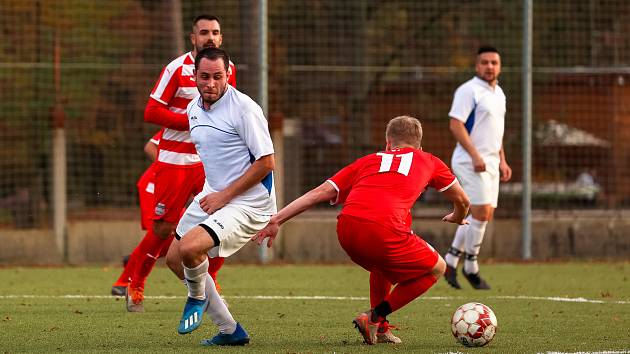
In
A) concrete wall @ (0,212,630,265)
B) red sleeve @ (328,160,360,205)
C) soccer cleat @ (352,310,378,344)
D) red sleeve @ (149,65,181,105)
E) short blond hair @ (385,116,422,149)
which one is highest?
red sleeve @ (149,65,181,105)

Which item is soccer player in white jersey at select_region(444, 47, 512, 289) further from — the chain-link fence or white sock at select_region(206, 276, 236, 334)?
white sock at select_region(206, 276, 236, 334)

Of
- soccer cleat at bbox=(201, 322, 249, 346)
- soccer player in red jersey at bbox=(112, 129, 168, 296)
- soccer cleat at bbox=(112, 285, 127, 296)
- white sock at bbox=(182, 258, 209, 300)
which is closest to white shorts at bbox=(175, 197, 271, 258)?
white sock at bbox=(182, 258, 209, 300)

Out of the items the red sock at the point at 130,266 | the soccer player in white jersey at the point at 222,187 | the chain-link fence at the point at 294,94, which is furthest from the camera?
the chain-link fence at the point at 294,94

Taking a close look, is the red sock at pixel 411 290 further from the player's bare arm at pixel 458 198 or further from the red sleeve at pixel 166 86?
the red sleeve at pixel 166 86

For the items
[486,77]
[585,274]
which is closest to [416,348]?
[486,77]

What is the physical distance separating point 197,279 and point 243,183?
61 centimetres

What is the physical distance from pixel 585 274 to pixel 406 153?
6.73 m

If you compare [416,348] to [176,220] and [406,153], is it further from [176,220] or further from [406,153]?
[176,220]

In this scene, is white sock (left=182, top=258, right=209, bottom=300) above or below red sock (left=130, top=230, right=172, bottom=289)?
above

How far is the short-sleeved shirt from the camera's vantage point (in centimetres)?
715

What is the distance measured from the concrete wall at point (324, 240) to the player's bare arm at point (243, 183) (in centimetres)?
786

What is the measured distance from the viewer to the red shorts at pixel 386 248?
7090mm

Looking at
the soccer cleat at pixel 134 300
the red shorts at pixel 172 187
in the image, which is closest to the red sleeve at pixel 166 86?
the red shorts at pixel 172 187

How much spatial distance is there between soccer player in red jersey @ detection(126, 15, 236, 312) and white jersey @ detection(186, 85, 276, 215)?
2010 mm
